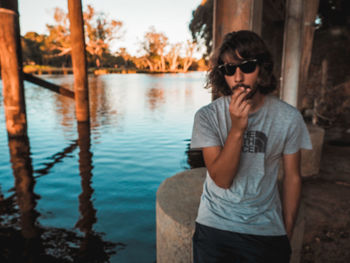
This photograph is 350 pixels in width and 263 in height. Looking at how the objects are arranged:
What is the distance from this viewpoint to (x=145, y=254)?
361 centimetres

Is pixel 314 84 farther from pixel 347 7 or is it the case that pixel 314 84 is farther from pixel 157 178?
pixel 157 178

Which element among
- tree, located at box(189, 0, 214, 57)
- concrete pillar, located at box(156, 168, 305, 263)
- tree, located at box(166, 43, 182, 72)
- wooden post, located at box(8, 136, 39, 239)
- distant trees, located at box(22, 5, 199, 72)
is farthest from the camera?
tree, located at box(166, 43, 182, 72)

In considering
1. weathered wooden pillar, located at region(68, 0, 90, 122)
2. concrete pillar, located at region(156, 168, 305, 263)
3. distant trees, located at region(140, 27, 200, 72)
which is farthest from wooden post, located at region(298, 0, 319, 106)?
distant trees, located at region(140, 27, 200, 72)

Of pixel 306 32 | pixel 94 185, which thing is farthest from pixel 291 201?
pixel 306 32

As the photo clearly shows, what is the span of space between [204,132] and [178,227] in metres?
1.00

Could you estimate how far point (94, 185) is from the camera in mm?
5672

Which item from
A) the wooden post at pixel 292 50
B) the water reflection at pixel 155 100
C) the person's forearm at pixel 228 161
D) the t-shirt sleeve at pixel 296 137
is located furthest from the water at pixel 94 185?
the water reflection at pixel 155 100

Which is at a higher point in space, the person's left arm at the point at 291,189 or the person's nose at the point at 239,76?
the person's nose at the point at 239,76

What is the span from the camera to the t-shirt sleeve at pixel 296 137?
1596 mm

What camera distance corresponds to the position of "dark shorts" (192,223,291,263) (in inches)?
58.5

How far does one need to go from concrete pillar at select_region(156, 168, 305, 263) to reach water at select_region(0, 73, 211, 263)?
4.14ft

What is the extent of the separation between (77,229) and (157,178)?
236 centimetres

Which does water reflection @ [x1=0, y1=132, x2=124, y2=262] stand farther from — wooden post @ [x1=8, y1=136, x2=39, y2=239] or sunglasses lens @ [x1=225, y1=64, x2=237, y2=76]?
sunglasses lens @ [x1=225, y1=64, x2=237, y2=76]

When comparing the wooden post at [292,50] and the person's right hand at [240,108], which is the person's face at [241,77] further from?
the wooden post at [292,50]
